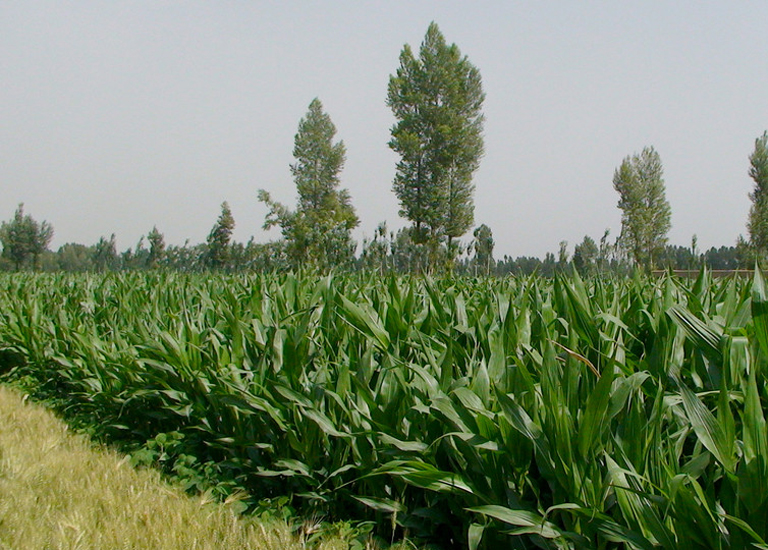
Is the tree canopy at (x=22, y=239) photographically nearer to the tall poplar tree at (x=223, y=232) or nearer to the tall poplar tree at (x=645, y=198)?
the tall poplar tree at (x=223, y=232)

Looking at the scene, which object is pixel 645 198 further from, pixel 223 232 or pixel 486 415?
pixel 486 415

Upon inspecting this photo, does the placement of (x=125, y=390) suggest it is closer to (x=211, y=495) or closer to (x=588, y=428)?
(x=211, y=495)

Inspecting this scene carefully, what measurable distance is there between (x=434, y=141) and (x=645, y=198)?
16.1 meters

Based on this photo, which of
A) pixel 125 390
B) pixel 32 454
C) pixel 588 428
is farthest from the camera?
pixel 125 390

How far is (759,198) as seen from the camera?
3675 cm

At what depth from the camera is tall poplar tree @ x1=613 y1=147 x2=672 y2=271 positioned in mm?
39062

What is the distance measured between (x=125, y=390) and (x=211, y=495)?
122 centimetres

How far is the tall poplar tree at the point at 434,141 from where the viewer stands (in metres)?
35.2

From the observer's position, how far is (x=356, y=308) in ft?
7.73

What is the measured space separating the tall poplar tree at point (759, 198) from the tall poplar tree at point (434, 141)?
1717 cm

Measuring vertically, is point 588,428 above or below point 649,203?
below

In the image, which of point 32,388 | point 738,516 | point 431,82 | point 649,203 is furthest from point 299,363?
point 649,203

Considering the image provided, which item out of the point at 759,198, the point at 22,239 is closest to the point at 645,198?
the point at 759,198

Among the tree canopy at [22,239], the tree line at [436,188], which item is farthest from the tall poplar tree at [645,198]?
the tree canopy at [22,239]
